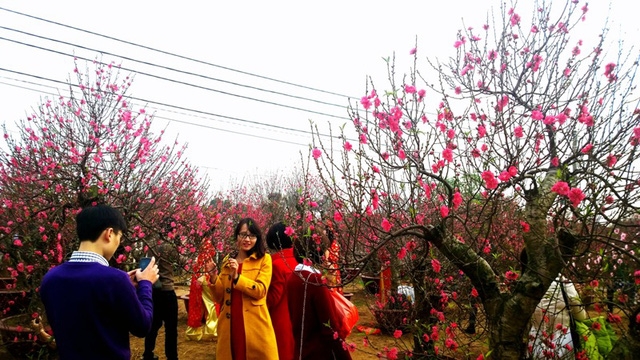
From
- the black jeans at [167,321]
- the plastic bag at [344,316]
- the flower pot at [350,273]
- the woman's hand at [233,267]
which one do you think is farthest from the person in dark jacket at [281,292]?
the black jeans at [167,321]

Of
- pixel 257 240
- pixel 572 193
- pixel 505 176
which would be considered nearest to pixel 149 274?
pixel 257 240

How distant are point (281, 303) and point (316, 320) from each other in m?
0.46

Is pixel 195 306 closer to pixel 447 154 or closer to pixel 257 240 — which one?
pixel 257 240

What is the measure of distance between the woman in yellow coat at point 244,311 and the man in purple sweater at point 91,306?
1.17 metres

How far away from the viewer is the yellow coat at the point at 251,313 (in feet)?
10.0

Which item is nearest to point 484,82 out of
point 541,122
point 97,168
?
point 541,122

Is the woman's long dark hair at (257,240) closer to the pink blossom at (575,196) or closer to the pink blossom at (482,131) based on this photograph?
the pink blossom at (482,131)

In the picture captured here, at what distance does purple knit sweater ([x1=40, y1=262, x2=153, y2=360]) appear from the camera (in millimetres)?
1858

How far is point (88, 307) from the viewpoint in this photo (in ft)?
6.08

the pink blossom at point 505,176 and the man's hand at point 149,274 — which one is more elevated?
the pink blossom at point 505,176

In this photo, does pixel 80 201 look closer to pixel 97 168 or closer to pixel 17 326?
pixel 97 168

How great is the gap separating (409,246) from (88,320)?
5.77 ft

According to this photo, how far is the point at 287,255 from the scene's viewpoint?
3.32 m

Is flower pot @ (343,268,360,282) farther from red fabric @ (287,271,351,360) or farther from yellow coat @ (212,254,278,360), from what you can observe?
yellow coat @ (212,254,278,360)
